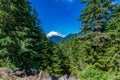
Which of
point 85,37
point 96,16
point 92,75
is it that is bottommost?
point 92,75

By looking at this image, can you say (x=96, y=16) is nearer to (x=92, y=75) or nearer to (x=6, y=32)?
(x=6, y=32)

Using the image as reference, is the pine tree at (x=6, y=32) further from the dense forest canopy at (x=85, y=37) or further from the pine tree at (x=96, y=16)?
the pine tree at (x=96, y=16)

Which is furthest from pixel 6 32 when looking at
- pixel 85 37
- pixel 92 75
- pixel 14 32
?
pixel 92 75

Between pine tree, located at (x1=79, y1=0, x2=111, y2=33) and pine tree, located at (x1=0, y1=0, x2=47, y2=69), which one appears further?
pine tree, located at (x1=79, y1=0, x2=111, y2=33)

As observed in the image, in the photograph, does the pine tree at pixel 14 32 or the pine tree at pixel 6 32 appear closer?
the pine tree at pixel 6 32

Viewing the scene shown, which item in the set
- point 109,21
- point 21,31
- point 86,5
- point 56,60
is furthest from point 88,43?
point 56,60

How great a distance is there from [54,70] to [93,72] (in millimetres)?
33041

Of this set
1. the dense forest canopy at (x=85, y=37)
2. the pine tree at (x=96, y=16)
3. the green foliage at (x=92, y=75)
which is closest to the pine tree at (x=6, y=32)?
the dense forest canopy at (x=85, y=37)

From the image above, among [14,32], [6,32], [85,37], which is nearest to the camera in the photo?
[14,32]

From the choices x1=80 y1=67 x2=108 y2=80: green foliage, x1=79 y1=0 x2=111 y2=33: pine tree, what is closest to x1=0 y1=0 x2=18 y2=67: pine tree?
x1=80 y1=67 x2=108 y2=80: green foliage

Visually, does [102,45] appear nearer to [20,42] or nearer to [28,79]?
[20,42]

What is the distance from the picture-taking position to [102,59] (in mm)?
32562

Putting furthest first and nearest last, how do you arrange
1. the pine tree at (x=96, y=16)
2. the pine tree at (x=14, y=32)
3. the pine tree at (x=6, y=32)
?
1. the pine tree at (x=96, y=16)
2. the pine tree at (x=14, y=32)
3. the pine tree at (x=6, y=32)

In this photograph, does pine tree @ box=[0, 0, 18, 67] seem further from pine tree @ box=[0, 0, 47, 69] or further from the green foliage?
the green foliage
